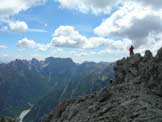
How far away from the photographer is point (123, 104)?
125 feet

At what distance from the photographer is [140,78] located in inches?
2104

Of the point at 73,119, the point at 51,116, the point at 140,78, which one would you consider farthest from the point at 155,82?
the point at 51,116

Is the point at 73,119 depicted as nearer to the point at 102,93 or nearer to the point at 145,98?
the point at 102,93

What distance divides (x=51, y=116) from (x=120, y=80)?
21.6 metres

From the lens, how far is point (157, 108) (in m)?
35.6

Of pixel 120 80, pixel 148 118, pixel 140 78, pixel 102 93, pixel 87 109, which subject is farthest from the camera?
pixel 120 80

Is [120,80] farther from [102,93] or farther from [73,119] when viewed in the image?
[73,119]

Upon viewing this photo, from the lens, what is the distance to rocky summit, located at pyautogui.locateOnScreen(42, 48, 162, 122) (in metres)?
34.2

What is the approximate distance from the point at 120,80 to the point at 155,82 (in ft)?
72.5

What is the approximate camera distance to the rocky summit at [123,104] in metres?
34.2

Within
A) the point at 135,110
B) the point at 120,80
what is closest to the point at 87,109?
the point at 135,110

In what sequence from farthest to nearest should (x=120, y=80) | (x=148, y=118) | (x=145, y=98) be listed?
1. (x=120, y=80)
2. (x=145, y=98)
3. (x=148, y=118)

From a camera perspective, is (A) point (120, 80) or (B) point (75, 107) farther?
(A) point (120, 80)

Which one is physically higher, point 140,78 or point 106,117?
point 140,78
